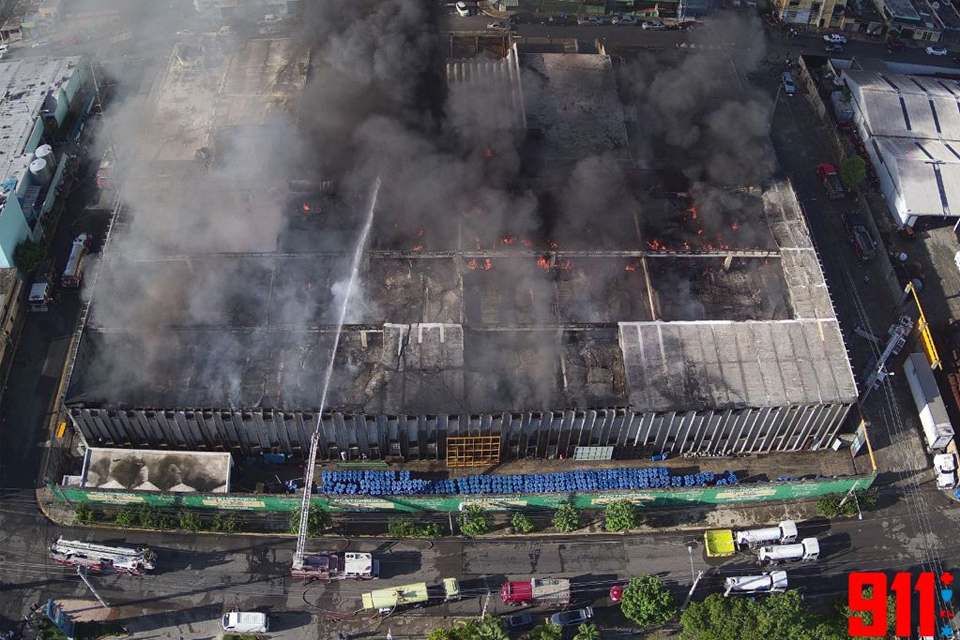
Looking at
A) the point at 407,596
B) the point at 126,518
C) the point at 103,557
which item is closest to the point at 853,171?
the point at 407,596

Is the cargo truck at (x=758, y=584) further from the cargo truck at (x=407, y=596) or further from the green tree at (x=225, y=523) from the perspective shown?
the green tree at (x=225, y=523)

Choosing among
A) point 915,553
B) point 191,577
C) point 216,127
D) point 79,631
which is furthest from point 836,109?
point 79,631

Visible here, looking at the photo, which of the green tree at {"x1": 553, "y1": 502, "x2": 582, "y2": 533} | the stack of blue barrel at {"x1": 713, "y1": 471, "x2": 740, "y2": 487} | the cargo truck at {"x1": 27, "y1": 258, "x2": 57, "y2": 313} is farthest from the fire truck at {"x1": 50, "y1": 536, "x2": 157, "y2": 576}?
the stack of blue barrel at {"x1": 713, "y1": 471, "x2": 740, "y2": 487}

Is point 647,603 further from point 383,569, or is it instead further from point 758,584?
point 383,569

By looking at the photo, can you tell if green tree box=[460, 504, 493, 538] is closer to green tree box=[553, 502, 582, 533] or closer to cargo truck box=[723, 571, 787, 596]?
green tree box=[553, 502, 582, 533]

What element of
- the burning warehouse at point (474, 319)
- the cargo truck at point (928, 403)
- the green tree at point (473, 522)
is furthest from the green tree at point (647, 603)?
the cargo truck at point (928, 403)

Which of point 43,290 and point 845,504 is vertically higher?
point 43,290
